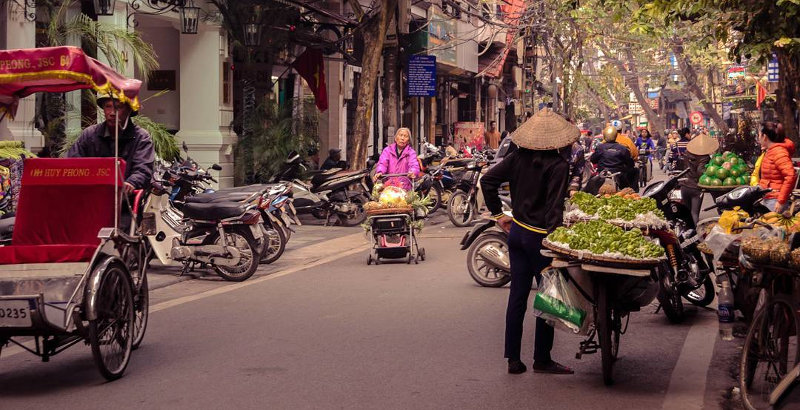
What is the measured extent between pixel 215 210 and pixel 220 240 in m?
0.35

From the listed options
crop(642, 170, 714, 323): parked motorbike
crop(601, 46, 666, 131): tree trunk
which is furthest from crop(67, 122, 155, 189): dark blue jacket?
crop(601, 46, 666, 131): tree trunk

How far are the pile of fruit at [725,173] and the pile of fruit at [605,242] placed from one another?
6.65 meters

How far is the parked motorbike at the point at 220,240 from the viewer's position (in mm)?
13195

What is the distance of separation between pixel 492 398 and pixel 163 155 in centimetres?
1056

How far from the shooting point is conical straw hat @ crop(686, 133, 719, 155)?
698 inches

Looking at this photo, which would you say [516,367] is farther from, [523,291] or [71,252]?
[71,252]

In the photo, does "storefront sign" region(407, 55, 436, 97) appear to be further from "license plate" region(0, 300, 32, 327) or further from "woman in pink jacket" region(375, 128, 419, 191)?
"license plate" region(0, 300, 32, 327)

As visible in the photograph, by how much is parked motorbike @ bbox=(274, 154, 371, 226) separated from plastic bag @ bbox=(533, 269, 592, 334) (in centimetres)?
1281

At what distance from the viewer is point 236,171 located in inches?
902

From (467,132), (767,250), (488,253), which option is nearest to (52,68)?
(767,250)

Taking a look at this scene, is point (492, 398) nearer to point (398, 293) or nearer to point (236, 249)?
point (398, 293)

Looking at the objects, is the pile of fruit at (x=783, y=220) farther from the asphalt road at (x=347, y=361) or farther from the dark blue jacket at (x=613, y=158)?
the dark blue jacket at (x=613, y=158)

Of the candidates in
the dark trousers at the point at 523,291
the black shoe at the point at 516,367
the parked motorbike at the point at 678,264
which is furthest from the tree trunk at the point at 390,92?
the black shoe at the point at 516,367

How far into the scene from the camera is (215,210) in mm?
13266
